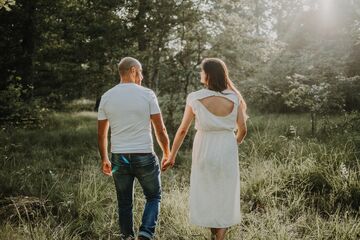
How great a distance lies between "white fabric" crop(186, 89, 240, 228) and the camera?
4.20 metres

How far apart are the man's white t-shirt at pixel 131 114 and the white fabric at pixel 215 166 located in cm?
49

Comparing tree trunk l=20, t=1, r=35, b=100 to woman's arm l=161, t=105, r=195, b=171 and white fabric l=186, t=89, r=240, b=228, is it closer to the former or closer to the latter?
woman's arm l=161, t=105, r=195, b=171

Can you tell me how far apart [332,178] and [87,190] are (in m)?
3.76

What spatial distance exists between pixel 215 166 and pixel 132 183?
0.93 m

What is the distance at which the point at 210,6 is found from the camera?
11.1m

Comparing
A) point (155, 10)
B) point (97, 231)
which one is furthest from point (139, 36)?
point (97, 231)

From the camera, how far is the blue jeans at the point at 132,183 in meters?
4.23

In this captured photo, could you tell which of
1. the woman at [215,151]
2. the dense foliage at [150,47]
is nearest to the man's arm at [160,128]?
the woman at [215,151]

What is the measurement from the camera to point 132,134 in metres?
4.21

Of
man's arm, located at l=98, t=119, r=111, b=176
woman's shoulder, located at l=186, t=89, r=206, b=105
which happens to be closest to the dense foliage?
man's arm, located at l=98, t=119, r=111, b=176

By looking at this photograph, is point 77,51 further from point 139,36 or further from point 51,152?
point 51,152

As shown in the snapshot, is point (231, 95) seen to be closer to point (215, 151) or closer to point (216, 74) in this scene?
point (216, 74)

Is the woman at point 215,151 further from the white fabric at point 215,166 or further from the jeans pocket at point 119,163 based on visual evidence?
the jeans pocket at point 119,163

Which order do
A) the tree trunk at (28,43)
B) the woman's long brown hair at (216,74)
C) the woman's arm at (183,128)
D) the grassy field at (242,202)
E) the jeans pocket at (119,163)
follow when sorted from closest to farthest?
the woman's long brown hair at (216,74) < the jeans pocket at (119,163) < the woman's arm at (183,128) < the grassy field at (242,202) < the tree trunk at (28,43)
